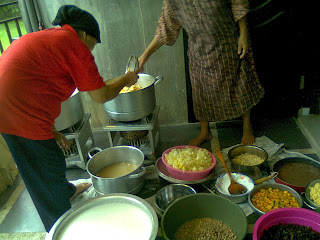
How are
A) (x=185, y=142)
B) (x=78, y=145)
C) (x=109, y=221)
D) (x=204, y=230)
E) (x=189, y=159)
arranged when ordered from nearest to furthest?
(x=109, y=221), (x=204, y=230), (x=189, y=159), (x=78, y=145), (x=185, y=142)

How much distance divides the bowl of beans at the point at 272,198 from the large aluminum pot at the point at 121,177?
2.95 feet

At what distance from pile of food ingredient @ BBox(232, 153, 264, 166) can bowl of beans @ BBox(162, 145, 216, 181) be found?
391mm

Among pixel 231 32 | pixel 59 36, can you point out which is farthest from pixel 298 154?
pixel 59 36

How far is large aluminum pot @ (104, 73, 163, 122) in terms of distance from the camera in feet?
8.97

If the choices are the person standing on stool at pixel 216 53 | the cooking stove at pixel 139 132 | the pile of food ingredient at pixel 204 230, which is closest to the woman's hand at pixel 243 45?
the person standing on stool at pixel 216 53

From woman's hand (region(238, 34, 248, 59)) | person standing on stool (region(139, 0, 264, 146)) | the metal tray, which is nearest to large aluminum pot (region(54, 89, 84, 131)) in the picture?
person standing on stool (region(139, 0, 264, 146))

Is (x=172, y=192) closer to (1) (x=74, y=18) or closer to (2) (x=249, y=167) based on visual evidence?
(2) (x=249, y=167)

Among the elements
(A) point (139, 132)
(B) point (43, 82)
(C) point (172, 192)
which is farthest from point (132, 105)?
(B) point (43, 82)

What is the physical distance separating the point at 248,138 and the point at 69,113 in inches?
79.9

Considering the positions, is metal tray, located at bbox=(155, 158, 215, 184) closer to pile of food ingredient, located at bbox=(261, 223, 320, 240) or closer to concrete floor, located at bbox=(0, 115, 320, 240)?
concrete floor, located at bbox=(0, 115, 320, 240)

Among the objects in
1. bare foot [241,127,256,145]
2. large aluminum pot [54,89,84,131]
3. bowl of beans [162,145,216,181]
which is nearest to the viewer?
bowl of beans [162,145,216,181]

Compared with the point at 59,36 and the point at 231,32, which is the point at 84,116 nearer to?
the point at 59,36

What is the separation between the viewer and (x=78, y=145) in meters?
2.96

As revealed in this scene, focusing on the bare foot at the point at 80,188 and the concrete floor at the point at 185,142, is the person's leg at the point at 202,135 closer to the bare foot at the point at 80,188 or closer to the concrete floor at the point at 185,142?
the concrete floor at the point at 185,142
